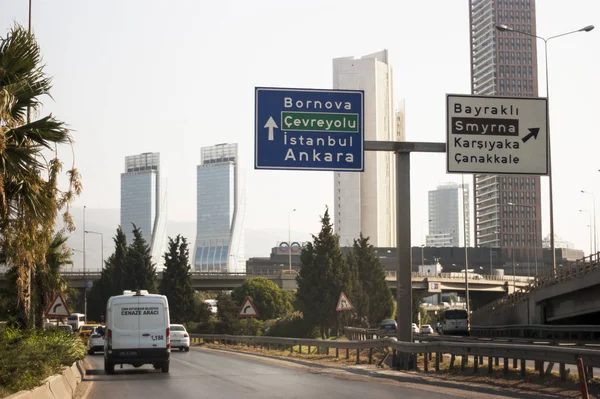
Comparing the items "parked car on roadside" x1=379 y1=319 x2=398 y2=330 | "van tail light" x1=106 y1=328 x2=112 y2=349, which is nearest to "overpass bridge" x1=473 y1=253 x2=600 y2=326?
"parked car on roadside" x1=379 y1=319 x2=398 y2=330

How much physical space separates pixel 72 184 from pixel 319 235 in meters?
54.6

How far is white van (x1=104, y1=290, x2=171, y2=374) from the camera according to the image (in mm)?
26078

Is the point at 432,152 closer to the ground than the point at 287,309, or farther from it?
farther from it

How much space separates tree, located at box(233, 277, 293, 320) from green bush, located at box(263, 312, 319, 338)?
111 feet

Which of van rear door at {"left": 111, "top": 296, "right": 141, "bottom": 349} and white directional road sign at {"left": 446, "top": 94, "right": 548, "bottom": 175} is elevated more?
white directional road sign at {"left": 446, "top": 94, "right": 548, "bottom": 175}

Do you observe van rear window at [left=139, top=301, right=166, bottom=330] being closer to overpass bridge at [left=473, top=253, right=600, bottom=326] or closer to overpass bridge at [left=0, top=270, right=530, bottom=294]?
overpass bridge at [left=473, top=253, right=600, bottom=326]

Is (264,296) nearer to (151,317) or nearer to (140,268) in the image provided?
(140,268)

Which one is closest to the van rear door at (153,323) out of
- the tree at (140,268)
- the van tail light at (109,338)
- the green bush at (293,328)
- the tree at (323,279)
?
the van tail light at (109,338)

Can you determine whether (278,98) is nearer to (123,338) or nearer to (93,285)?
(123,338)

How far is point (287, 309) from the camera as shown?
4852 inches

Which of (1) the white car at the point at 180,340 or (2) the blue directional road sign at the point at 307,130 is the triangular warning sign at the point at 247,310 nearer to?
(1) the white car at the point at 180,340

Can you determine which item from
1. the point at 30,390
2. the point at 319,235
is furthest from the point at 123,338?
the point at 319,235

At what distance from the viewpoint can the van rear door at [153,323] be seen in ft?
86.3

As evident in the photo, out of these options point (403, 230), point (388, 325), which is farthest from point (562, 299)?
point (403, 230)
